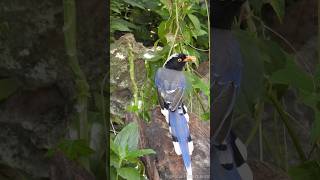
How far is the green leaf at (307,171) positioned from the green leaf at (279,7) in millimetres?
323

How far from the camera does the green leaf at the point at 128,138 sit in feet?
5.43

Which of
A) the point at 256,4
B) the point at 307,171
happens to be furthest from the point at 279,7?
the point at 307,171

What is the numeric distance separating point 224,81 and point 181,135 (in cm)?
15

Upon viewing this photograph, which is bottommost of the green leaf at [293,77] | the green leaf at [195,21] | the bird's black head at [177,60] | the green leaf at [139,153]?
the green leaf at [139,153]

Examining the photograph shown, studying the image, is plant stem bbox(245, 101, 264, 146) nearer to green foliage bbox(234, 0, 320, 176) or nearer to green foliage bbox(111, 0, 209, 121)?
green foliage bbox(234, 0, 320, 176)

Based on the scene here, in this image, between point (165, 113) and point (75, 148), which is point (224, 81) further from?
point (75, 148)

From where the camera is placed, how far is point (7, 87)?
170cm

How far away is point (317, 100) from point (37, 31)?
0.63 meters

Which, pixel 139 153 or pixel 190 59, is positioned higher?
pixel 190 59

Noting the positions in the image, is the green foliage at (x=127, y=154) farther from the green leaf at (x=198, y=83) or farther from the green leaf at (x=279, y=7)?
the green leaf at (x=279, y=7)

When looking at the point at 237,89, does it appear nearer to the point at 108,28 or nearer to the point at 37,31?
the point at 108,28

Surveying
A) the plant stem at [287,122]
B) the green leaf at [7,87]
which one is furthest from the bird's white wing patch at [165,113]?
the green leaf at [7,87]

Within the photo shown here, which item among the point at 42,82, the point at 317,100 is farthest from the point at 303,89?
the point at 42,82

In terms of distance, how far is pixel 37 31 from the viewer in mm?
1699
